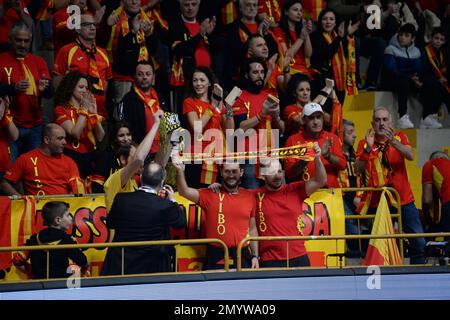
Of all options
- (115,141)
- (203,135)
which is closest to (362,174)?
(203,135)

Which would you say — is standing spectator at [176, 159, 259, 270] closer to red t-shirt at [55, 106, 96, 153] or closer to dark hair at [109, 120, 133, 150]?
dark hair at [109, 120, 133, 150]

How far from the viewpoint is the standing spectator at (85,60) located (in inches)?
762

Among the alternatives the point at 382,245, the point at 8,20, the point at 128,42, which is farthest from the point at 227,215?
the point at 8,20

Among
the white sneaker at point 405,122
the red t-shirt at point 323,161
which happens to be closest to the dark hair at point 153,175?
the red t-shirt at point 323,161

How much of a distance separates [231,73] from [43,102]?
254 cm

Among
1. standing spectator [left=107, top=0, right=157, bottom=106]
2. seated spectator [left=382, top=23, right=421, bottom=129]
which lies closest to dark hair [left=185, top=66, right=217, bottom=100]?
standing spectator [left=107, top=0, right=157, bottom=106]

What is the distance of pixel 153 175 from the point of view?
15.7 metres

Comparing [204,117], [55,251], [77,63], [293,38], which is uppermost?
[293,38]

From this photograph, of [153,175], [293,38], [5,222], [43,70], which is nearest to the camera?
[153,175]

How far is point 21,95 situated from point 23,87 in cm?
23

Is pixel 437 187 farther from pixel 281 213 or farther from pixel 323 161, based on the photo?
pixel 281 213

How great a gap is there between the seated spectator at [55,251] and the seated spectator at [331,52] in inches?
249

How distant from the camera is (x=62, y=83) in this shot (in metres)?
18.6

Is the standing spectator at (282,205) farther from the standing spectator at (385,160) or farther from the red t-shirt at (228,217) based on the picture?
the standing spectator at (385,160)
